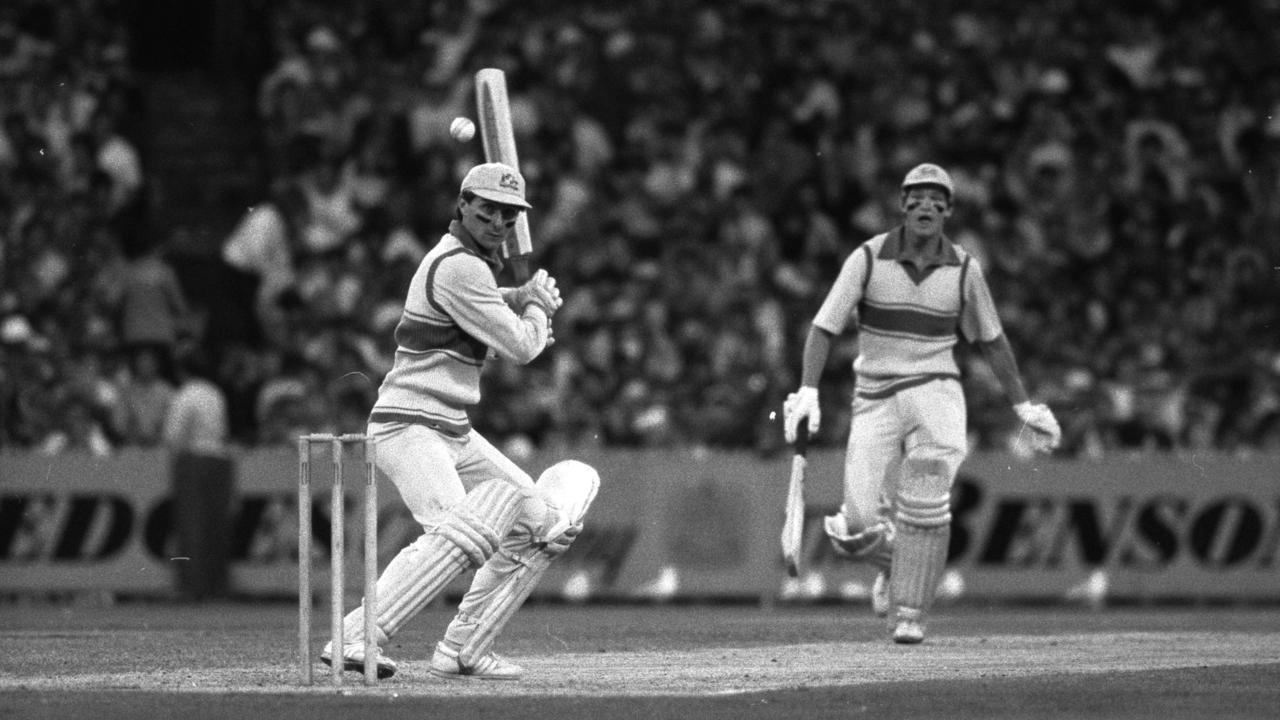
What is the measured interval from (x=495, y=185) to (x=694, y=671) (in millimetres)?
2571

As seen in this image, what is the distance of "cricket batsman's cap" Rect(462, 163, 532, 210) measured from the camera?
10250 mm

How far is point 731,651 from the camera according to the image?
12.4 m

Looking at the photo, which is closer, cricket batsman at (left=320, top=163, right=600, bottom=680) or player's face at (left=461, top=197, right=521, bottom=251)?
cricket batsman at (left=320, top=163, right=600, bottom=680)

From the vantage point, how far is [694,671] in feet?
36.2

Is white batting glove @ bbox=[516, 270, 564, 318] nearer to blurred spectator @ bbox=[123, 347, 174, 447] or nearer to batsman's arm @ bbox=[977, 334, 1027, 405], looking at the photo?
batsman's arm @ bbox=[977, 334, 1027, 405]

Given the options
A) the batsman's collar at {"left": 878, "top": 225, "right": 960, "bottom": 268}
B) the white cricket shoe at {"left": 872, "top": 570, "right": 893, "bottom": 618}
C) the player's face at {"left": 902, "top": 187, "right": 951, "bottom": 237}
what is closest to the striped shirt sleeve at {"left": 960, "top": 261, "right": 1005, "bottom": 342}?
the batsman's collar at {"left": 878, "top": 225, "right": 960, "bottom": 268}

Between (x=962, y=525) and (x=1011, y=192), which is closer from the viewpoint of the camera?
(x=962, y=525)

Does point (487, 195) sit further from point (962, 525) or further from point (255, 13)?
point (255, 13)

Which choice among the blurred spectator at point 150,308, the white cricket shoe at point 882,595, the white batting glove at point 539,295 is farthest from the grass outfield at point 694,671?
the blurred spectator at point 150,308

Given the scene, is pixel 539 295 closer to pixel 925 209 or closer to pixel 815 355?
pixel 815 355

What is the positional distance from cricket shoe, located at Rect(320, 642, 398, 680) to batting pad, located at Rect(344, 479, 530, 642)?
45 mm

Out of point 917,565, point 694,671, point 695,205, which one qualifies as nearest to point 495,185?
point 694,671

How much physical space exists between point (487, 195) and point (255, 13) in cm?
1387

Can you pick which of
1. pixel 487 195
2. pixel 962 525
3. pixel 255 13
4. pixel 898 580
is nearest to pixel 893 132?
pixel 962 525
